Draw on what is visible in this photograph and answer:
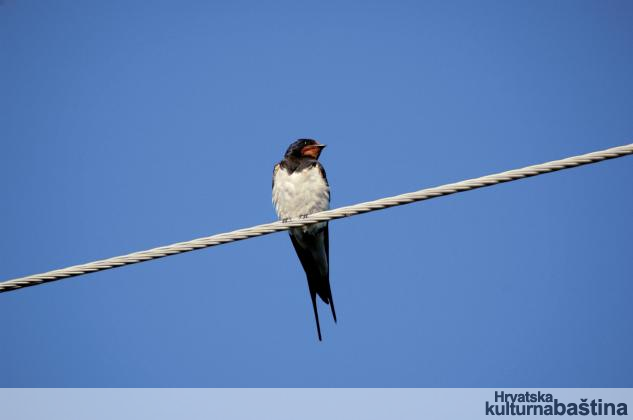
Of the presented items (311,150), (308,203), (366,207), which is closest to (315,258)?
(308,203)

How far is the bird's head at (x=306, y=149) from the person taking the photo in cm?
595

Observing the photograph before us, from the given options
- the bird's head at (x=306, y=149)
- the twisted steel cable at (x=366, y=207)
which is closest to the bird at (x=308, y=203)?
the bird's head at (x=306, y=149)

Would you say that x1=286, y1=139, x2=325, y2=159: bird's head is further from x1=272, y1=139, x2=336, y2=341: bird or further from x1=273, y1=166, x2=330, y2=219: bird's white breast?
x1=273, y1=166, x2=330, y2=219: bird's white breast

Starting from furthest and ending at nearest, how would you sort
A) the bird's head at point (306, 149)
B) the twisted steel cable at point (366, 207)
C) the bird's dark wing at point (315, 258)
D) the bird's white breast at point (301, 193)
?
1. the bird's head at point (306, 149)
2. the bird's dark wing at point (315, 258)
3. the bird's white breast at point (301, 193)
4. the twisted steel cable at point (366, 207)

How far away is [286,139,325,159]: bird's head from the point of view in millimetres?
5953

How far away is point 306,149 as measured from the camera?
5.97 m

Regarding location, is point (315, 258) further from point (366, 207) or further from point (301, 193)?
point (366, 207)

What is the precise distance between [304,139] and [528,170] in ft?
11.1

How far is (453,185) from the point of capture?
9.74 feet

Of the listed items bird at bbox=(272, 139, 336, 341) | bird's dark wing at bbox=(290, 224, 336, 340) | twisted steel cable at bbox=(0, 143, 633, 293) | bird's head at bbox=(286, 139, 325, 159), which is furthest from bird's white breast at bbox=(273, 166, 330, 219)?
twisted steel cable at bbox=(0, 143, 633, 293)

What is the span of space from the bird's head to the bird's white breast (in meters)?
0.36

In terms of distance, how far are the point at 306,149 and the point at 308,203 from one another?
704 mm

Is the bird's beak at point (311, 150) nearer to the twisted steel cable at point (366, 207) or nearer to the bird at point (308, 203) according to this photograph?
the bird at point (308, 203)
